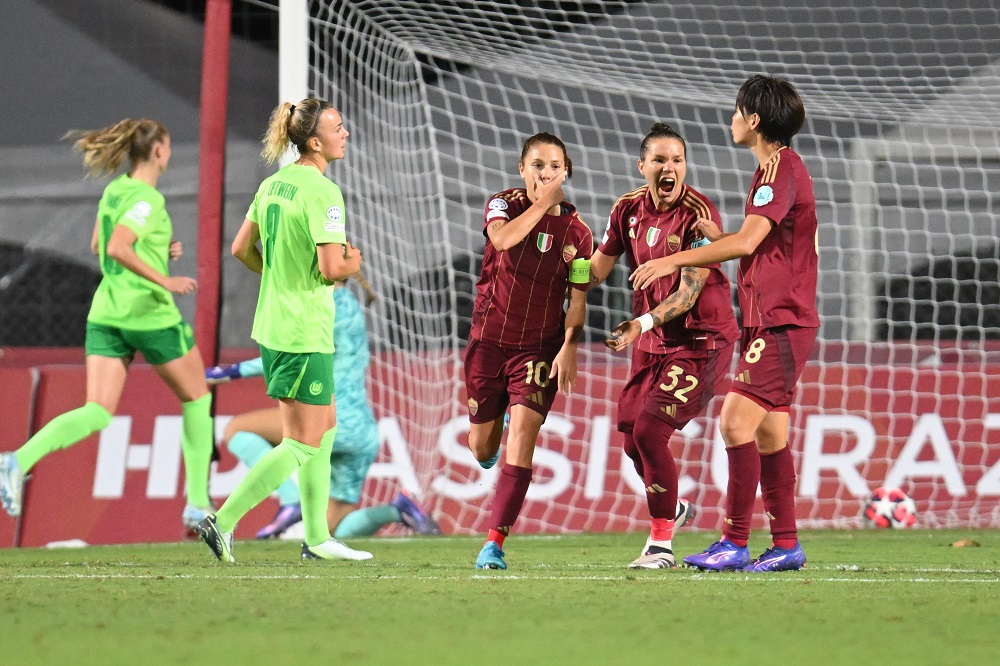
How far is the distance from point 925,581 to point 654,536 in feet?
3.20

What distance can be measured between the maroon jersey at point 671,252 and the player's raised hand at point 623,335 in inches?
16.2

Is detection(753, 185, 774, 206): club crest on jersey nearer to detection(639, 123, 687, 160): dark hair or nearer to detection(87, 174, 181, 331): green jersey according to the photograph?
detection(639, 123, 687, 160): dark hair

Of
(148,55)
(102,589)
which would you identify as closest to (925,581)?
(102,589)

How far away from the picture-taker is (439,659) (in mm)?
2684

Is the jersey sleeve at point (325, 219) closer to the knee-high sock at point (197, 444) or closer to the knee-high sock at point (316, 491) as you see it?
the knee-high sock at point (316, 491)

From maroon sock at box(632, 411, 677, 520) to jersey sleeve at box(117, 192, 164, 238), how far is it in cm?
265

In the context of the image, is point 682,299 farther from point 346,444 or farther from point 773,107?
point 346,444

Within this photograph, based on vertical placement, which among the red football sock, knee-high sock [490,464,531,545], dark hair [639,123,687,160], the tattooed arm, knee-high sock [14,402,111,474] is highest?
dark hair [639,123,687,160]

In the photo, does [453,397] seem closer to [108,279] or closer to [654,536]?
[108,279]

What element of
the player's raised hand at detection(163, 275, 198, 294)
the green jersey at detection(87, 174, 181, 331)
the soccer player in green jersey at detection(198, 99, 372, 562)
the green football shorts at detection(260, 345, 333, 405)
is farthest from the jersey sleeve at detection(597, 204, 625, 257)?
the green jersey at detection(87, 174, 181, 331)

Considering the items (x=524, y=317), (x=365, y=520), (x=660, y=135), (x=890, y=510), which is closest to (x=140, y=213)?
(x=365, y=520)

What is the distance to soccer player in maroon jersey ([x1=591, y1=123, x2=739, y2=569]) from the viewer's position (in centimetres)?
485

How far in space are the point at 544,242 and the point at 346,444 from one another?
7.77 ft

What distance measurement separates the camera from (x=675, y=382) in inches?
194
